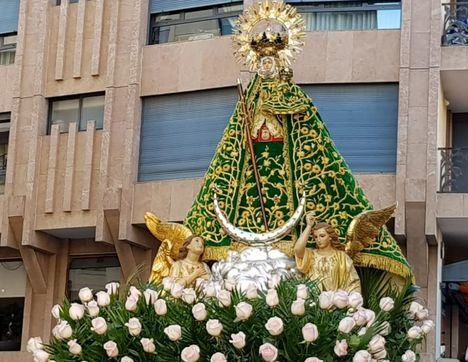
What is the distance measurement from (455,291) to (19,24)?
9.49 meters

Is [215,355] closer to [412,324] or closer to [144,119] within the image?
[412,324]

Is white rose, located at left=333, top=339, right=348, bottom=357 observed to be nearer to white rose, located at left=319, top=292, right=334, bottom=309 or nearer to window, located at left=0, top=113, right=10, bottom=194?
white rose, located at left=319, top=292, right=334, bottom=309

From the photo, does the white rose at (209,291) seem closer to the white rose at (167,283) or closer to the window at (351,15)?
the white rose at (167,283)

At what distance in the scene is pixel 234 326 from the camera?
992 centimetres

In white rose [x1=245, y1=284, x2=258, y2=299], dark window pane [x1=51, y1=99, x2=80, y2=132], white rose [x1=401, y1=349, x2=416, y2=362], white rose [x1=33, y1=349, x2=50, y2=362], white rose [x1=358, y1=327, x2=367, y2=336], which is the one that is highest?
dark window pane [x1=51, y1=99, x2=80, y2=132]

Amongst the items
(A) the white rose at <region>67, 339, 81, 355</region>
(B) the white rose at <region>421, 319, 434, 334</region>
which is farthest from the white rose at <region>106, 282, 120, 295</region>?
(B) the white rose at <region>421, 319, 434, 334</region>

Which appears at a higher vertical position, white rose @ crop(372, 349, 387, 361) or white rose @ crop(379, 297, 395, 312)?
white rose @ crop(379, 297, 395, 312)

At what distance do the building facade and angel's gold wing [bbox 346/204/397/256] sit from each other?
37.2 feet

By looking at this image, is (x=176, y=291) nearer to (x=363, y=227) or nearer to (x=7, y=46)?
(x=363, y=227)

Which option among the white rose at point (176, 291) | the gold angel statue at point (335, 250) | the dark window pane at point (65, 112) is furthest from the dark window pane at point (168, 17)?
the white rose at point (176, 291)

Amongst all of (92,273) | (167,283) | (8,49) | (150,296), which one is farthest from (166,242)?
(8,49)

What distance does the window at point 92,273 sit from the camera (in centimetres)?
2677

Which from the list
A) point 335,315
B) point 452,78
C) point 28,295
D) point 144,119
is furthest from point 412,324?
point 28,295

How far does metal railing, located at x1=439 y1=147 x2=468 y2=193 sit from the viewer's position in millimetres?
23672
